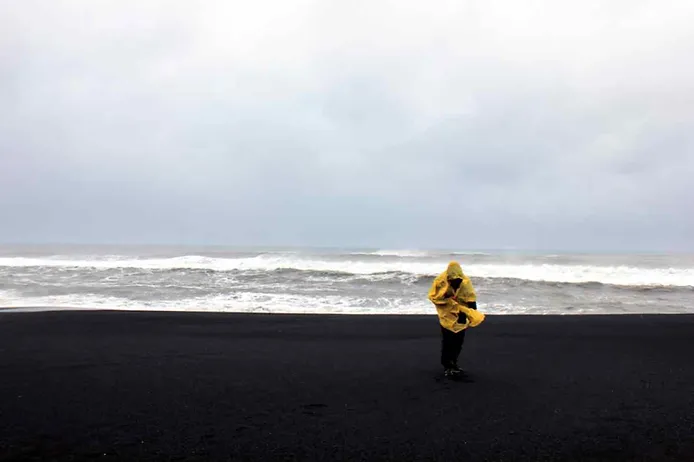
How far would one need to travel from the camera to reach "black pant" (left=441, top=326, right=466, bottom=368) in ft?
22.6

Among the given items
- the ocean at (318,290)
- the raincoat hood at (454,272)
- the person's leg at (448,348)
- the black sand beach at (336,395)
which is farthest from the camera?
the ocean at (318,290)

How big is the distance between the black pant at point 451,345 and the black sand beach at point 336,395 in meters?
0.30

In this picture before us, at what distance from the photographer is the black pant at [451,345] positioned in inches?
271

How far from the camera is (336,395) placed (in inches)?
242

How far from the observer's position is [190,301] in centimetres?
1683

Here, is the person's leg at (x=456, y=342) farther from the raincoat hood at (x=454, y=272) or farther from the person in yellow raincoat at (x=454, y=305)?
the raincoat hood at (x=454, y=272)

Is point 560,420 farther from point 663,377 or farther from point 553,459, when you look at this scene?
point 663,377

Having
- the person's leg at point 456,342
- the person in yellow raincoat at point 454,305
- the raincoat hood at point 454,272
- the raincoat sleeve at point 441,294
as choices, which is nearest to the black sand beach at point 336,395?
the person's leg at point 456,342

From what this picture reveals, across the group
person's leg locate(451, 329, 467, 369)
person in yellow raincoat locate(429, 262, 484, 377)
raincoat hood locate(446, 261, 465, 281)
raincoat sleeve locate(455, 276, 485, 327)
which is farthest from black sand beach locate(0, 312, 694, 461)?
raincoat hood locate(446, 261, 465, 281)

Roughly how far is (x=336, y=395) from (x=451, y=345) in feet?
5.77

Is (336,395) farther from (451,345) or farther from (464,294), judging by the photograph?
(464,294)

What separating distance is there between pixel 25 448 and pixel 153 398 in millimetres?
1681

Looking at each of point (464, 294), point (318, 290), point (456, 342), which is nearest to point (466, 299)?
point (464, 294)

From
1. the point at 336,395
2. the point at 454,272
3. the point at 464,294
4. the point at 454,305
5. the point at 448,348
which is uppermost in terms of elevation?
the point at 454,272
